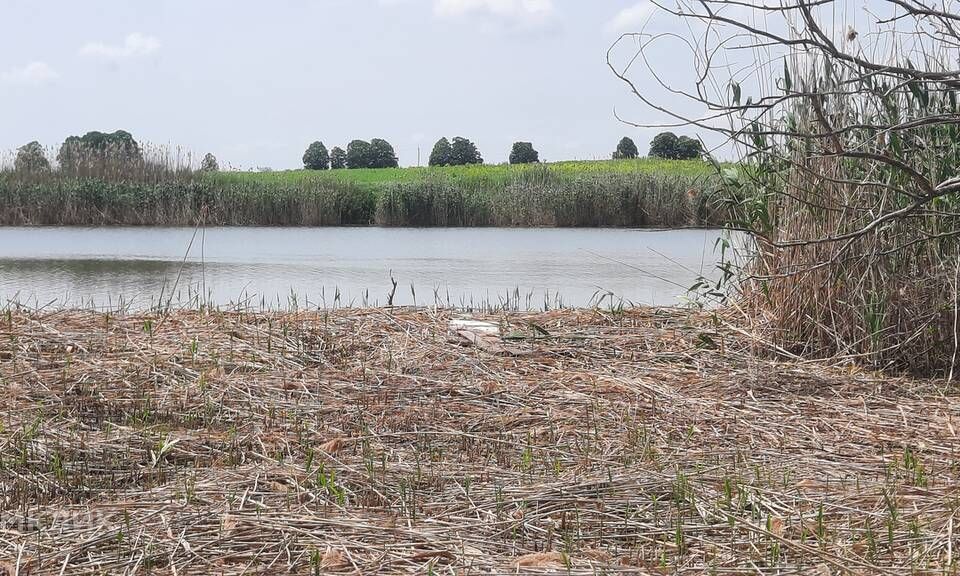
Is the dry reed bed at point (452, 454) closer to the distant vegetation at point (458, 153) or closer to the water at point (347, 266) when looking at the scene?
the water at point (347, 266)

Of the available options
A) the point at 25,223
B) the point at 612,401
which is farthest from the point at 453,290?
the point at 25,223

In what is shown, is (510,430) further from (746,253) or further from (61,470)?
(746,253)

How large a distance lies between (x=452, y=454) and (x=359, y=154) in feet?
144

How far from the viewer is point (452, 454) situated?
11.2 feet

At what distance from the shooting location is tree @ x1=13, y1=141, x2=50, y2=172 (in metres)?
21.2

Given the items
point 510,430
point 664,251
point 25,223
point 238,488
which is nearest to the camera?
point 238,488

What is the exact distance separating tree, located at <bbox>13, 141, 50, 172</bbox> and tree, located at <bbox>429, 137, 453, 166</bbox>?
2378 centimetres

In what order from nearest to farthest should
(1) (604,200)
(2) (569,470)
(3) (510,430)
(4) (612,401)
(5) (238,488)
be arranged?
(5) (238,488), (2) (569,470), (3) (510,430), (4) (612,401), (1) (604,200)

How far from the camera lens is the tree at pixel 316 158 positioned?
4806 centimetres

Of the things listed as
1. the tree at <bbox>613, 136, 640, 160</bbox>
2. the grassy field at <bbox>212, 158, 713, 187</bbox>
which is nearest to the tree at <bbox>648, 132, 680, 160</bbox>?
the grassy field at <bbox>212, 158, 713, 187</bbox>

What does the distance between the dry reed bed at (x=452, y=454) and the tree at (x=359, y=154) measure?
4124cm

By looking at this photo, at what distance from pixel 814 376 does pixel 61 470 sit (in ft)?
11.4

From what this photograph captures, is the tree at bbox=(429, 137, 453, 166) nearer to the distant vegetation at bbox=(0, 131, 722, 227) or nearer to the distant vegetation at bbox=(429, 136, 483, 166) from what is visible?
the distant vegetation at bbox=(429, 136, 483, 166)

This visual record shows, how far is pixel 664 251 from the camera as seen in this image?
47.3 feet
